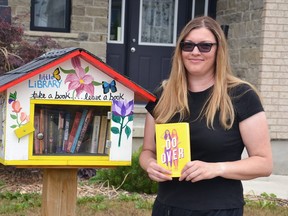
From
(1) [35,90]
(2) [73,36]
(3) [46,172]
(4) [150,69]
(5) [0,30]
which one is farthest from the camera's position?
(4) [150,69]

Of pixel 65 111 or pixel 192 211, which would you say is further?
pixel 65 111

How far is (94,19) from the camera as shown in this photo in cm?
959

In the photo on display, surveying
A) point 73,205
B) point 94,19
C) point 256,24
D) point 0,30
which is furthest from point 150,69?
point 73,205

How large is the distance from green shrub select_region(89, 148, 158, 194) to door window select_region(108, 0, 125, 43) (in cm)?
396

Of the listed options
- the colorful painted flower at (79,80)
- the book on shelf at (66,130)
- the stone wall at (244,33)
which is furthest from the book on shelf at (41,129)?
the stone wall at (244,33)

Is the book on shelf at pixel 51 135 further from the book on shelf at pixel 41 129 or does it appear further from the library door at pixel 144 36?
the library door at pixel 144 36

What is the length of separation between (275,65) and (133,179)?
2972 mm

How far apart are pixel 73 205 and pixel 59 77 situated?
2.50 ft

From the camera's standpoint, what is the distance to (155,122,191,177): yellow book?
302 centimetres

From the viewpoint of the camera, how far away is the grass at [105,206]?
5.69 meters

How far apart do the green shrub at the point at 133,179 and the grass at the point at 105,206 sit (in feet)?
0.50

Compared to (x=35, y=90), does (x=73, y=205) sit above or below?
below

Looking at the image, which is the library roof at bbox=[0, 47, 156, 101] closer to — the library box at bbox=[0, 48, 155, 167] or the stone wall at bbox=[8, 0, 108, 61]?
the library box at bbox=[0, 48, 155, 167]

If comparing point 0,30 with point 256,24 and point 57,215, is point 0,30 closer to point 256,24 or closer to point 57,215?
point 256,24
